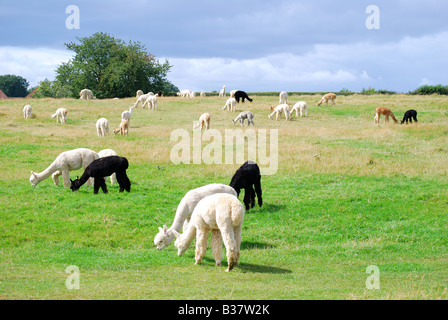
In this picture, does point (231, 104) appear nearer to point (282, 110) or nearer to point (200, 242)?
point (282, 110)

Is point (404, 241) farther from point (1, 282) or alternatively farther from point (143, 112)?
point (143, 112)

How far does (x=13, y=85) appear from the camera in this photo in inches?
4734

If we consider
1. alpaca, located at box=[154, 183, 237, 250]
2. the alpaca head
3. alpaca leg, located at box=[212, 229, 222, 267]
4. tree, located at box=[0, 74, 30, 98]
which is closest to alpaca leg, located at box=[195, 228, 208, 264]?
alpaca leg, located at box=[212, 229, 222, 267]

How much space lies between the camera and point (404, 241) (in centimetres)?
1297

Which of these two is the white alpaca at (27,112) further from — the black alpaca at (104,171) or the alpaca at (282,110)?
the black alpaca at (104,171)

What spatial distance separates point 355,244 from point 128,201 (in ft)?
24.2

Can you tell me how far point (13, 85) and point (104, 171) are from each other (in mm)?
115411

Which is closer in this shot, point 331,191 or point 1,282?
point 1,282

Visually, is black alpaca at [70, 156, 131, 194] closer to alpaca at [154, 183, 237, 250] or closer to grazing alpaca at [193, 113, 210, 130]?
alpaca at [154, 183, 237, 250]

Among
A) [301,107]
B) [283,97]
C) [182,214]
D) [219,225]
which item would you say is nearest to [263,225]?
[182,214]

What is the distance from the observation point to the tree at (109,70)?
70.7 m

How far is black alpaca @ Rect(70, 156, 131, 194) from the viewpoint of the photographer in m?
16.6

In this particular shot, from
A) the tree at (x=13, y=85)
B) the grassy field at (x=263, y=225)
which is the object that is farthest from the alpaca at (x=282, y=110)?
the tree at (x=13, y=85)
